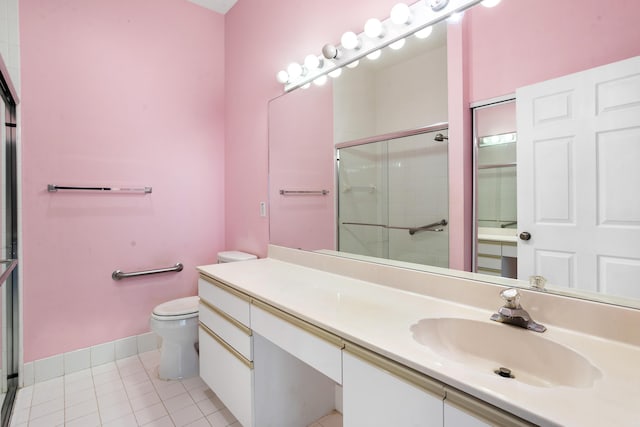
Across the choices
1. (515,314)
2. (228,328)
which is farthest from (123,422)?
(515,314)

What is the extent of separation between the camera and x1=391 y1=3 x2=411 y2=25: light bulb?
1366 millimetres

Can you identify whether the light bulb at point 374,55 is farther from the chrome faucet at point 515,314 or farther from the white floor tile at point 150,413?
the white floor tile at point 150,413

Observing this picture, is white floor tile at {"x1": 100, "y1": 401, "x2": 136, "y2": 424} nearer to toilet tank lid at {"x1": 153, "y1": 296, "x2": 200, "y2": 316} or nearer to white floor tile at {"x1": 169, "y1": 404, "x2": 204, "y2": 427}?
white floor tile at {"x1": 169, "y1": 404, "x2": 204, "y2": 427}

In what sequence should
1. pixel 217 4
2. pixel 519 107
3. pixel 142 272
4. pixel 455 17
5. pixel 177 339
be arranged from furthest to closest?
pixel 217 4 < pixel 142 272 < pixel 177 339 < pixel 455 17 < pixel 519 107

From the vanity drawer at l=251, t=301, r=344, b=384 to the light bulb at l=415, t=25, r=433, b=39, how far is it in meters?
1.26

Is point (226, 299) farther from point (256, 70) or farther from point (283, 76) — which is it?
point (256, 70)

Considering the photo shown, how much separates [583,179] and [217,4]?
A: 280 centimetres

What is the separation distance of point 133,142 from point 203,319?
142cm

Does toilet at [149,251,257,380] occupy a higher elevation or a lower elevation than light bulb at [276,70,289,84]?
lower

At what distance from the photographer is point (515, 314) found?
964 millimetres

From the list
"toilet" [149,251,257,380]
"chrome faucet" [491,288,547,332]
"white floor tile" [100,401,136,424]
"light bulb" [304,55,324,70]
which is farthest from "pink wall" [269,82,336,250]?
"white floor tile" [100,401,136,424]

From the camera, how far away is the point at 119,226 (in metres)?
2.30

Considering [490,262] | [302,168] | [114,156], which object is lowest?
[490,262]

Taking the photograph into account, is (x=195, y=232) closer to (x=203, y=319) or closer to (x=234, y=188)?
(x=234, y=188)
